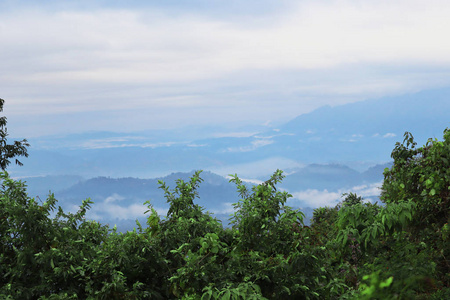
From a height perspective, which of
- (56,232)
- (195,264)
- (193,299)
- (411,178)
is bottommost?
(193,299)

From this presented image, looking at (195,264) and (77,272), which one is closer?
(195,264)

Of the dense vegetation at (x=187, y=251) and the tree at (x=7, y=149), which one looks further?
the tree at (x=7, y=149)

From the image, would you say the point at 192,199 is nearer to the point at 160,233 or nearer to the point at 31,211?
the point at 160,233

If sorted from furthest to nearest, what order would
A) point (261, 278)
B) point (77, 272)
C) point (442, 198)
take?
1. point (442, 198)
2. point (77, 272)
3. point (261, 278)

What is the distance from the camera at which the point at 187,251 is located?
515cm

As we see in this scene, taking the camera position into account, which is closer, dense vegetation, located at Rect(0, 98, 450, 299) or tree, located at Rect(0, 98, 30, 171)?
dense vegetation, located at Rect(0, 98, 450, 299)

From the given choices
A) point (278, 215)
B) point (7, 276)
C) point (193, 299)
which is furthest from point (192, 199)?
point (7, 276)

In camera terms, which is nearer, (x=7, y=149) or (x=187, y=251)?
(x=187, y=251)

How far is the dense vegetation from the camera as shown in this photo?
4867 millimetres

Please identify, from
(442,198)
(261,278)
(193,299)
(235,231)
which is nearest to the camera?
(193,299)

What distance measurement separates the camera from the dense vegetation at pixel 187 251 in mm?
4867

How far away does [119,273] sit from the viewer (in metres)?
5.00

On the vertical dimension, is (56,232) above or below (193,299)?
above

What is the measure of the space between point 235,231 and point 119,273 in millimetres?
1555
